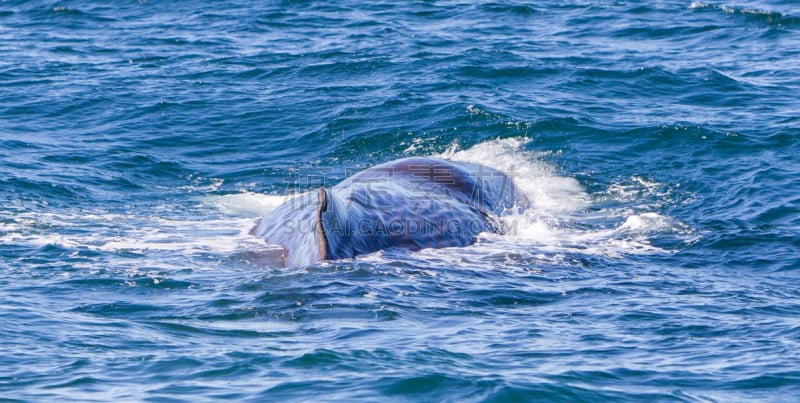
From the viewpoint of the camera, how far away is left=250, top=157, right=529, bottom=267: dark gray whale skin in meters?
11.6

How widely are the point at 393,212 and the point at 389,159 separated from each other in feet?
21.6

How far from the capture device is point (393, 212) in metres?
12.7

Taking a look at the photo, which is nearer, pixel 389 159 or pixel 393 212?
pixel 393 212

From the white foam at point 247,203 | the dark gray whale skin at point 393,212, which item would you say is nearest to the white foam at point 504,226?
the white foam at point 247,203

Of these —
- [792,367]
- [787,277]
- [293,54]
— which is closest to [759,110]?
[787,277]

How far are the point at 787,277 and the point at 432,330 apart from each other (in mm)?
4893

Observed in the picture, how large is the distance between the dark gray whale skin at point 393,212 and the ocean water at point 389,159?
319mm

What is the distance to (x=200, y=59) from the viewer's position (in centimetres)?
2650

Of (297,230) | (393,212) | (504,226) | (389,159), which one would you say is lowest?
(389,159)

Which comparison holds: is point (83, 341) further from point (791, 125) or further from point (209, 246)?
point (791, 125)

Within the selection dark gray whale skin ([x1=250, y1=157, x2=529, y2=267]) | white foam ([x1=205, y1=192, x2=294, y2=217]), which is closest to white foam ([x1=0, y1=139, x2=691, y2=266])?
white foam ([x1=205, y1=192, x2=294, y2=217])

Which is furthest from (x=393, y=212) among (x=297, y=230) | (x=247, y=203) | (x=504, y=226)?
(x=247, y=203)

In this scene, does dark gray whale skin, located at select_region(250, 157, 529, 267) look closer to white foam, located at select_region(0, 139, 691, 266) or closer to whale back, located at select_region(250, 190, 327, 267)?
whale back, located at select_region(250, 190, 327, 267)

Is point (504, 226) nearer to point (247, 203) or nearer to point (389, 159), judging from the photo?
point (247, 203)
